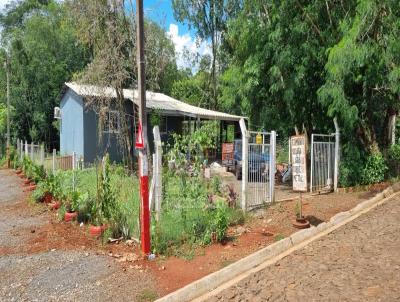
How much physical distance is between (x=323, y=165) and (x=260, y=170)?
348cm

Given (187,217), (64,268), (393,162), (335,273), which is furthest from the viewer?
(393,162)

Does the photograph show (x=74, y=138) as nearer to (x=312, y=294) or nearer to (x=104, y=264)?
(x=104, y=264)

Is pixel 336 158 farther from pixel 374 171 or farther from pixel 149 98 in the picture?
pixel 149 98

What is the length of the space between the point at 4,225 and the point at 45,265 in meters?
3.59

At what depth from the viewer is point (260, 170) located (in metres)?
10.1

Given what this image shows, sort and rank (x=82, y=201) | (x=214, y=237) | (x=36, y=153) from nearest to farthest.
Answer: (x=214, y=237) < (x=82, y=201) < (x=36, y=153)

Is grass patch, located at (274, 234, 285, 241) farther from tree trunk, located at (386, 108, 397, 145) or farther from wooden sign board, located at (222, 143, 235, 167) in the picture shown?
wooden sign board, located at (222, 143, 235, 167)

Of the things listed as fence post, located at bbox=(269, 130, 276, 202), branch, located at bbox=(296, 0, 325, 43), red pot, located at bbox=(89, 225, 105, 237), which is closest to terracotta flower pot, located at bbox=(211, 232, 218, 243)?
red pot, located at bbox=(89, 225, 105, 237)

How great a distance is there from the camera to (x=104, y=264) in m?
6.36

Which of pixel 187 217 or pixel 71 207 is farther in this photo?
pixel 71 207

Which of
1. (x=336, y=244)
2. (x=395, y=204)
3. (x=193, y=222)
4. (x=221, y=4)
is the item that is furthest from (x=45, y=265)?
(x=221, y=4)

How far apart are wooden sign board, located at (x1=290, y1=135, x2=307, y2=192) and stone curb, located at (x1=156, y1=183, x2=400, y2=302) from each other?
40.2 inches

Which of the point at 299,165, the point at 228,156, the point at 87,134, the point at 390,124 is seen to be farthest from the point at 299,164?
A: the point at 87,134

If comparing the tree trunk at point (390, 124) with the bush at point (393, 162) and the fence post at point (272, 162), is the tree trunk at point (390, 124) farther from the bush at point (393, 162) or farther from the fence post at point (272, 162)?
the fence post at point (272, 162)
